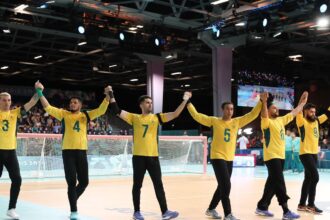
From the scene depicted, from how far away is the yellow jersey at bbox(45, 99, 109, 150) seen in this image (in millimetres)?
6691

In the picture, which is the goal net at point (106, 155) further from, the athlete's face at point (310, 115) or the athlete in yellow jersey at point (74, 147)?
the athlete's face at point (310, 115)

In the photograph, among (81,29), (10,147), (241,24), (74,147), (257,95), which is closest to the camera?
(74,147)

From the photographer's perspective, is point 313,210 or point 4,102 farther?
point 313,210

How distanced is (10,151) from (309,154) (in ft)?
15.7

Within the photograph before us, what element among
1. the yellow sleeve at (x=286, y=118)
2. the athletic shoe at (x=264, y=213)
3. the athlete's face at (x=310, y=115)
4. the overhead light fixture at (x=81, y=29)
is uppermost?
the overhead light fixture at (x=81, y=29)

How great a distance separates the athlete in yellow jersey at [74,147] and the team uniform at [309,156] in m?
3.46

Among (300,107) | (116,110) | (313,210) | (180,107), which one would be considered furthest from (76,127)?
(313,210)

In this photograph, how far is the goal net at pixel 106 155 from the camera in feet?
46.9

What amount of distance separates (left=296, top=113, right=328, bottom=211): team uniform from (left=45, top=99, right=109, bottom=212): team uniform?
3452 millimetres

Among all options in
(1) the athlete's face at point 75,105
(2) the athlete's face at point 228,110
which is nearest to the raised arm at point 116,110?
(1) the athlete's face at point 75,105

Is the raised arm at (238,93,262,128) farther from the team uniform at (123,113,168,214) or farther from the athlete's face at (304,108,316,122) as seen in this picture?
the athlete's face at (304,108,316,122)

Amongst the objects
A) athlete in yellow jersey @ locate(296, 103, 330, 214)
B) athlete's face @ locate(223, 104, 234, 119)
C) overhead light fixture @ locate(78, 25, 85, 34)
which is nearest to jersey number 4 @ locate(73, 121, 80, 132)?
athlete's face @ locate(223, 104, 234, 119)

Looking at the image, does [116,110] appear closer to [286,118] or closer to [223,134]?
[223,134]

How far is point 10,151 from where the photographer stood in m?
6.77
